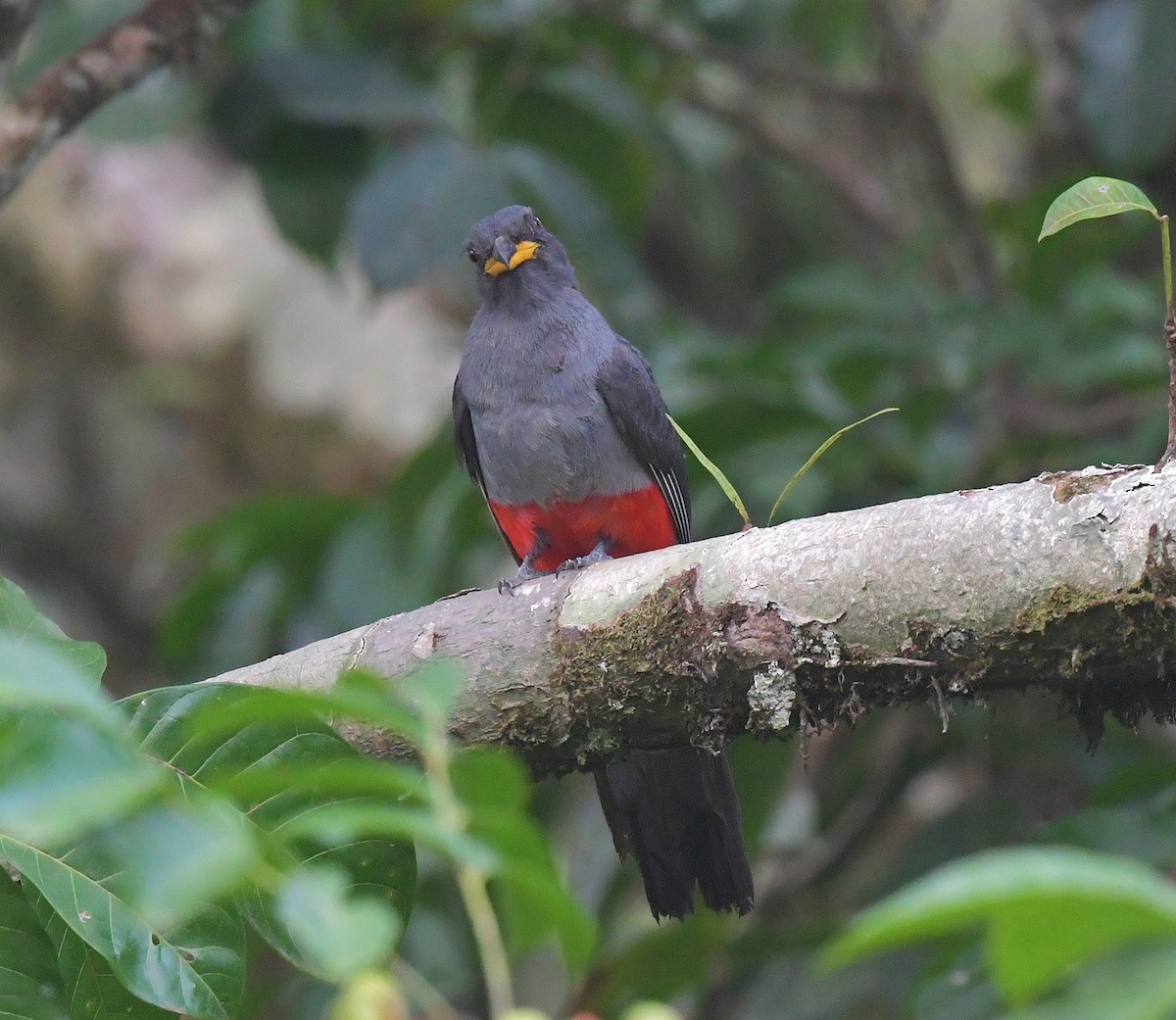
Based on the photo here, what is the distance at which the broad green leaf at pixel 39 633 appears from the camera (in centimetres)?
208

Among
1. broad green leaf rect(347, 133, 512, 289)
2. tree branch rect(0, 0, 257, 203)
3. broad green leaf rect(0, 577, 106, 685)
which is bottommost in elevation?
broad green leaf rect(347, 133, 512, 289)

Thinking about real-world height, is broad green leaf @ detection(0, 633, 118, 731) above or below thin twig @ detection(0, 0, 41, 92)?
above

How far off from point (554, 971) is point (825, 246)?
15.0 ft

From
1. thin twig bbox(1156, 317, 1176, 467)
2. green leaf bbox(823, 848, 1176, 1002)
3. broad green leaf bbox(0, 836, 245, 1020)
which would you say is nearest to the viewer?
green leaf bbox(823, 848, 1176, 1002)

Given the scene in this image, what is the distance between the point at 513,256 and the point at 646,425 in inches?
30.9

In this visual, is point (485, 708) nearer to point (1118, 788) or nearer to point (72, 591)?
point (1118, 788)

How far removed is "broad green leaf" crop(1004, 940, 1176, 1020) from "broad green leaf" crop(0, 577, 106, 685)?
1.62 m

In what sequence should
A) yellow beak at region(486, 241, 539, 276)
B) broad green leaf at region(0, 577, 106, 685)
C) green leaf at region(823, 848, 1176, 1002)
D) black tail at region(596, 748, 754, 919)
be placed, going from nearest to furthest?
green leaf at region(823, 848, 1176, 1002)
broad green leaf at region(0, 577, 106, 685)
black tail at region(596, 748, 754, 919)
yellow beak at region(486, 241, 539, 276)

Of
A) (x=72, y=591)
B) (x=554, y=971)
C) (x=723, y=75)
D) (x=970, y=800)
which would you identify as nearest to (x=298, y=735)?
(x=970, y=800)

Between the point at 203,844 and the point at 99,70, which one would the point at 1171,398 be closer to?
the point at 203,844

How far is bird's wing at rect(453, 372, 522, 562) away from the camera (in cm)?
453

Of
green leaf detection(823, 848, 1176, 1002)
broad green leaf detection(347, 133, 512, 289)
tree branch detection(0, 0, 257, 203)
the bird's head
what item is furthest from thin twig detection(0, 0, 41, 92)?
green leaf detection(823, 848, 1176, 1002)

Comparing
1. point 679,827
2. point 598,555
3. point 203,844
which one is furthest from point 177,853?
point 598,555

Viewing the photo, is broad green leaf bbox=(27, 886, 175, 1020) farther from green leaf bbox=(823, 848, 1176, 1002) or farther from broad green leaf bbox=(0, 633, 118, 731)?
green leaf bbox=(823, 848, 1176, 1002)
